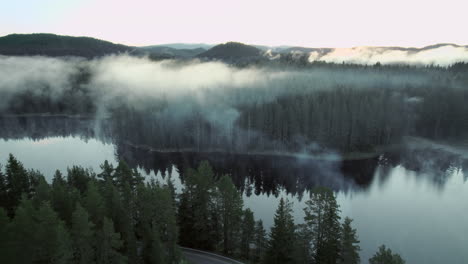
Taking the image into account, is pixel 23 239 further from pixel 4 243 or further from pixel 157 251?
pixel 157 251

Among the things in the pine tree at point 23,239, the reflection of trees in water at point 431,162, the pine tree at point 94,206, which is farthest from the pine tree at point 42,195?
the reflection of trees in water at point 431,162

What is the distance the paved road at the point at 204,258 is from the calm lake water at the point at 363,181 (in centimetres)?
2025

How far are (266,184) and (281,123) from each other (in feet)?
117

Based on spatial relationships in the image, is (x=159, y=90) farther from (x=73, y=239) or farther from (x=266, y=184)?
(x=73, y=239)

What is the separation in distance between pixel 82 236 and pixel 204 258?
603 inches

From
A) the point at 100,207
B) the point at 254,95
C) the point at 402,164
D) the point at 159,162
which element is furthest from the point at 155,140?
the point at 100,207

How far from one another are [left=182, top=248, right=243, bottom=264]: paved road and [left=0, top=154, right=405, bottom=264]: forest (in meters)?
2.59

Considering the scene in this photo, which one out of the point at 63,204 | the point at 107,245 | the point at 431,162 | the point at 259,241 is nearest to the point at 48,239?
the point at 107,245

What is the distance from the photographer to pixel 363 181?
273 feet

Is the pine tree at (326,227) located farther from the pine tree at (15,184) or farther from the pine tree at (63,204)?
the pine tree at (15,184)

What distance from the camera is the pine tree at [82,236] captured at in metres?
25.2

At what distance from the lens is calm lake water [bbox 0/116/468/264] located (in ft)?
171

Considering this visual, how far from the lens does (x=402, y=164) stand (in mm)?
97375

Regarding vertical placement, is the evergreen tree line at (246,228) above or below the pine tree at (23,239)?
below
